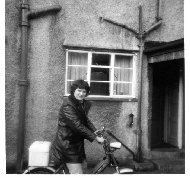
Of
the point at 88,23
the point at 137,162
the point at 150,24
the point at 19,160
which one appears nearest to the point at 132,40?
the point at 150,24

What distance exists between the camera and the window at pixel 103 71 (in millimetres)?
5973

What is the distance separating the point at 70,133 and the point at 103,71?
2676 mm

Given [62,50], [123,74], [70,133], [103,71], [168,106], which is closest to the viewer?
[70,133]

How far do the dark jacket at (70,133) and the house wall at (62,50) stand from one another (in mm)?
2024

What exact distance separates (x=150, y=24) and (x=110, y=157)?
3787 mm

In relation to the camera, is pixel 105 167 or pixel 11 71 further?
pixel 11 71

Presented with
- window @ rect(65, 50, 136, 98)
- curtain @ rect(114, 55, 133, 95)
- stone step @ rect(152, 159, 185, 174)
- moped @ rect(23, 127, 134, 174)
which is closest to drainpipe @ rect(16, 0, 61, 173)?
window @ rect(65, 50, 136, 98)

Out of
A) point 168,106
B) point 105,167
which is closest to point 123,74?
point 168,106

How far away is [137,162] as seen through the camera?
19.9 feet

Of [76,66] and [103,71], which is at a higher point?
[76,66]

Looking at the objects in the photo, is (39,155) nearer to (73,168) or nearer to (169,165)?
(73,168)

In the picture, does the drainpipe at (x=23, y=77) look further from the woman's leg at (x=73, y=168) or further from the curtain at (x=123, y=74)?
the curtain at (x=123, y=74)

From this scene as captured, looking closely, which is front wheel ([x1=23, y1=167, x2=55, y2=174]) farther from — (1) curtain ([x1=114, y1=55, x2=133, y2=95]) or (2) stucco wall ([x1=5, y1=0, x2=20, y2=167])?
(1) curtain ([x1=114, y1=55, x2=133, y2=95])

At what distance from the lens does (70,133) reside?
12.3 feet
